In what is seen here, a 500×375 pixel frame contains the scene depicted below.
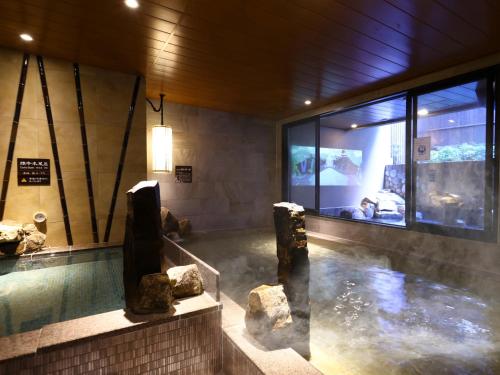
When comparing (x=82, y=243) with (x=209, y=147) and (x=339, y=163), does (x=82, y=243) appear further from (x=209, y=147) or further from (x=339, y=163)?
(x=339, y=163)

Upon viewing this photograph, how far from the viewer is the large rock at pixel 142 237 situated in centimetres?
178

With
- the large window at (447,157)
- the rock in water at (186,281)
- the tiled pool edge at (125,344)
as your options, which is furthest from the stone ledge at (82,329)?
the large window at (447,157)

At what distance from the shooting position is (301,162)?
7.10 metres

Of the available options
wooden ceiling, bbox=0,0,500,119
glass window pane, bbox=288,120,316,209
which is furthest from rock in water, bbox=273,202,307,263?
glass window pane, bbox=288,120,316,209

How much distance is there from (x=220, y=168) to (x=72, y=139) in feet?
10.5

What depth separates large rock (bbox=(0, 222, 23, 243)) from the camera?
10.2ft

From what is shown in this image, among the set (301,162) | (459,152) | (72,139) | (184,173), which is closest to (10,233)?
(72,139)

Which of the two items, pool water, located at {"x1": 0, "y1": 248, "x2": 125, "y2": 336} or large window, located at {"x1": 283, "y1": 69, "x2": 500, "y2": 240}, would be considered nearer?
pool water, located at {"x1": 0, "y1": 248, "x2": 125, "y2": 336}

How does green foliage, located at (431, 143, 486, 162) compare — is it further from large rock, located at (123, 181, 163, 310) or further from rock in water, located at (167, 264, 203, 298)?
large rock, located at (123, 181, 163, 310)

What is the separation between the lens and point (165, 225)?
5223 mm

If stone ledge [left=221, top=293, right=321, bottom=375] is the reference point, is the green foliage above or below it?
above

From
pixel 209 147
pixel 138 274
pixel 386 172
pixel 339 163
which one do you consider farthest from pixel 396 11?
pixel 386 172

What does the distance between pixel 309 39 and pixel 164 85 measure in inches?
106

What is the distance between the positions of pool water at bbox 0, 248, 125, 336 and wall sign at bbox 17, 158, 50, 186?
99 cm
